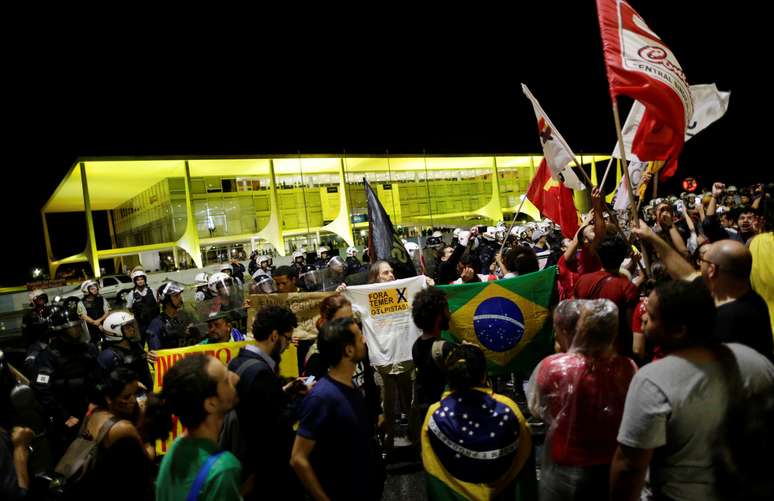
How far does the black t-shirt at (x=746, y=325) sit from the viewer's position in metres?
2.98

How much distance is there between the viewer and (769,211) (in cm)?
473

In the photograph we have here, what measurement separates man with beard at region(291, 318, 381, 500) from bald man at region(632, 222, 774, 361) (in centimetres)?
223

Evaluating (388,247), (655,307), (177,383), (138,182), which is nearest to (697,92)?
(388,247)

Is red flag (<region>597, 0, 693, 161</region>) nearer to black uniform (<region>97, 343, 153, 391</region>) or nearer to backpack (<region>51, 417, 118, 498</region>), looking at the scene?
backpack (<region>51, 417, 118, 498</region>)

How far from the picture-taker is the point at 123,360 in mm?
5176

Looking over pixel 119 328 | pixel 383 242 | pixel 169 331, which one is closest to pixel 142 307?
pixel 169 331

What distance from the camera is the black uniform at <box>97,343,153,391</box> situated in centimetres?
465

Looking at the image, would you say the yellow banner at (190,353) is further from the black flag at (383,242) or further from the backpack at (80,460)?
the black flag at (383,242)

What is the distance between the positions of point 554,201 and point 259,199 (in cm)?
2908

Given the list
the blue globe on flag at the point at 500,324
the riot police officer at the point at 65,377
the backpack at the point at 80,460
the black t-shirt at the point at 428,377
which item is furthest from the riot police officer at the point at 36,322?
the blue globe on flag at the point at 500,324

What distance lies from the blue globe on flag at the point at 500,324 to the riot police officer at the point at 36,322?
237 inches

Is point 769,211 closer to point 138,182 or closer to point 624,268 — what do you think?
point 624,268

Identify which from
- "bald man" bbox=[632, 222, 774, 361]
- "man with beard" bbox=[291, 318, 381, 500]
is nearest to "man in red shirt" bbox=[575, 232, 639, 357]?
"bald man" bbox=[632, 222, 774, 361]

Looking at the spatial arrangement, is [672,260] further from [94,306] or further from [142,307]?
[94,306]
